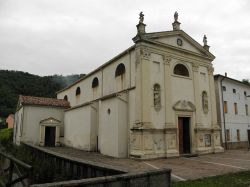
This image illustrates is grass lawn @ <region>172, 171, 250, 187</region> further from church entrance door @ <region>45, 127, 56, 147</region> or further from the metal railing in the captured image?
church entrance door @ <region>45, 127, 56, 147</region>

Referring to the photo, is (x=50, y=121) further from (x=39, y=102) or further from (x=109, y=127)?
(x=109, y=127)

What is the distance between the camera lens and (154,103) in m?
17.1

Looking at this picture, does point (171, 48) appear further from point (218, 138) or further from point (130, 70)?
point (218, 138)

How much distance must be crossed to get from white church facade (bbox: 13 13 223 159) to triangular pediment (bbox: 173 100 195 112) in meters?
0.03

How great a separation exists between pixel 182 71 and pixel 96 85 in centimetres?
834

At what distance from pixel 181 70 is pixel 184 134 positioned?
5070mm

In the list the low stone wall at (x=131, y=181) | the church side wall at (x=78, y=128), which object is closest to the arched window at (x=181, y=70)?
the church side wall at (x=78, y=128)

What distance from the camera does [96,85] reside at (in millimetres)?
23406

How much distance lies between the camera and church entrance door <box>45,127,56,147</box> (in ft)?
84.7

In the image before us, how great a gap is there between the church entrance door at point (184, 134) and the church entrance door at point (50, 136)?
1412 centimetres

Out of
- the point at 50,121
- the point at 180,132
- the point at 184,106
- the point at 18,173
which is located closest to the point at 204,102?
the point at 184,106

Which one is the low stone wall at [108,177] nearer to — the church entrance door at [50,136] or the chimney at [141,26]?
the chimney at [141,26]

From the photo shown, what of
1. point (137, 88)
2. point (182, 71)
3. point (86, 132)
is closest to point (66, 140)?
point (86, 132)

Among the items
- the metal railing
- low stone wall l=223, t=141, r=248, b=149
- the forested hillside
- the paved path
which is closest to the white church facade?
the paved path
